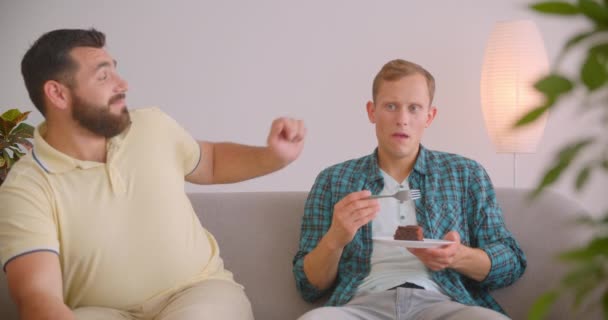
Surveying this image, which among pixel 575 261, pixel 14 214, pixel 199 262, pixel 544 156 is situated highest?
pixel 575 261

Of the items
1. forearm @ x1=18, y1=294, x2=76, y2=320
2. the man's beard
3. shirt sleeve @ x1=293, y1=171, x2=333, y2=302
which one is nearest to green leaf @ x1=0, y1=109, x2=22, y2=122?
the man's beard

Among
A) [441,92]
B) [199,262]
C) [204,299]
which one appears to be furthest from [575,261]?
[441,92]

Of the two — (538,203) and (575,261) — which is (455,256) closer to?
(538,203)

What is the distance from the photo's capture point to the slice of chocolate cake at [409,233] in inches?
76.4

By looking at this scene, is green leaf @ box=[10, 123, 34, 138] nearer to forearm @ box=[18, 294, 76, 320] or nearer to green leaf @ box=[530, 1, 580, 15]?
forearm @ box=[18, 294, 76, 320]

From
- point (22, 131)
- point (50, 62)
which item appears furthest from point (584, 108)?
point (22, 131)

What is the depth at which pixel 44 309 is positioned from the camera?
1.66m

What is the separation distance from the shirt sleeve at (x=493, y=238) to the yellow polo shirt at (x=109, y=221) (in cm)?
72

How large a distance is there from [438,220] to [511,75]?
61.5 inches

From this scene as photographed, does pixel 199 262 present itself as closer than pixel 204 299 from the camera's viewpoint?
No

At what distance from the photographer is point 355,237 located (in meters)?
2.13

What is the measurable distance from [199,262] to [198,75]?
2.25 metres

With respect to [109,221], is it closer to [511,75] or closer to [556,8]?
[556,8]

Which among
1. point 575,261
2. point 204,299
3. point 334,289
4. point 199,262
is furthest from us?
point 334,289
